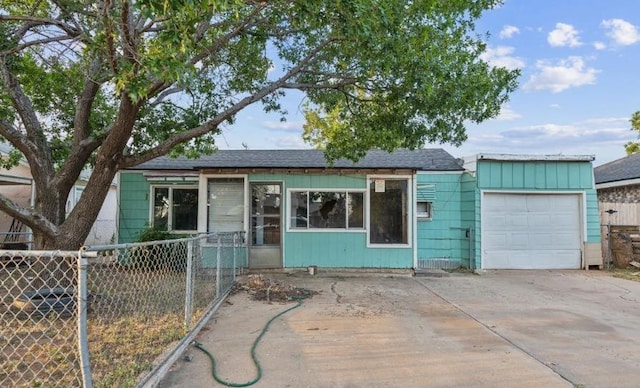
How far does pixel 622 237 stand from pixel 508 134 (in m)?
12.4

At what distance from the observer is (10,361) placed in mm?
4031

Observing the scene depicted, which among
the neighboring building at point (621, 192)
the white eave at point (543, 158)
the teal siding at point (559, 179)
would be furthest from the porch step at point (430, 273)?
the neighboring building at point (621, 192)

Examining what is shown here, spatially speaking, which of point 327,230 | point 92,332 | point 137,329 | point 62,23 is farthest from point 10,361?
point 327,230

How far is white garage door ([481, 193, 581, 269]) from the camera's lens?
11.6m

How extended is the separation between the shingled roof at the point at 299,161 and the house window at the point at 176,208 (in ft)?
2.15

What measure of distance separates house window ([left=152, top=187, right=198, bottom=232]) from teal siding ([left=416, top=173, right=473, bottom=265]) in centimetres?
617

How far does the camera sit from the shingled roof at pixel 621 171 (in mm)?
13734

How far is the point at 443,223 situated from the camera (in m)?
11.9

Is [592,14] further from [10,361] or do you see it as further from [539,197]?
[10,361]

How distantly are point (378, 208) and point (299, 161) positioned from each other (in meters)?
2.55

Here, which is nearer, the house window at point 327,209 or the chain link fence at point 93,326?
the chain link fence at point 93,326

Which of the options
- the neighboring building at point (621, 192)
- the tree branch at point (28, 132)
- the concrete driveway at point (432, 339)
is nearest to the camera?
the concrete driveway at point (432, 339)

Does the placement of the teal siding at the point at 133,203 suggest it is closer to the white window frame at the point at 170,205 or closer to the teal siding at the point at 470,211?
the white window frame at the point at 170,205

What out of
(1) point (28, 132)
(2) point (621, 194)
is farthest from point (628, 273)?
(1) point (28, 132)
